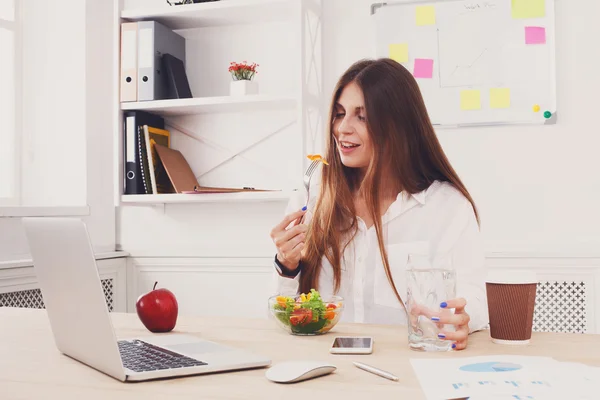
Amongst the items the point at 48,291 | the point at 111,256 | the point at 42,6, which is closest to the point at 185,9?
the point at 42,6

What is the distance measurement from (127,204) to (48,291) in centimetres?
166

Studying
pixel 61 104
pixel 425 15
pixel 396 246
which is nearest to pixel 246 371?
pixel 396 246

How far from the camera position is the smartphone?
1109mm

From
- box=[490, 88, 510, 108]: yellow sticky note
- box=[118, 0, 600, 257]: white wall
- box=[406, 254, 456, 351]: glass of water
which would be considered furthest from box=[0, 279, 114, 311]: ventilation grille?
box=[490, 88, 510, 108]: yellow sticky note

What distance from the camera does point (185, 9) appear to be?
2.69 m

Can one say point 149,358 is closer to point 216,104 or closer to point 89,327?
point 89,327

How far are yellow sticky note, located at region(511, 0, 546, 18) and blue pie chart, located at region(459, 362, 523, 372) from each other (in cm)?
191

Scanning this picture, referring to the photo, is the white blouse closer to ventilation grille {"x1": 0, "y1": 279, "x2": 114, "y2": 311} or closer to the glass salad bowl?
the glass salad bowl

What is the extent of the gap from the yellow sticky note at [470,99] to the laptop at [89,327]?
5.71 feet

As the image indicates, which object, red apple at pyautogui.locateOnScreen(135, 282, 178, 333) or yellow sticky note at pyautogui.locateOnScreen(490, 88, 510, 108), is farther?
yellow sticky note at pyautogui.locateOnScreen(490, 88, 510, 108)

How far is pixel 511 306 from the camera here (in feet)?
3.92

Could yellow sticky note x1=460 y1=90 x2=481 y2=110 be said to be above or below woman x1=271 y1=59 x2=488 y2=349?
above

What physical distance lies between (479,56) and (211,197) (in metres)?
1.21

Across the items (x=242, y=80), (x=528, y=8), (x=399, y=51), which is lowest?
(x=242, y=80)
